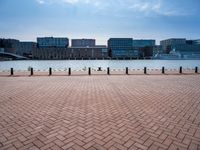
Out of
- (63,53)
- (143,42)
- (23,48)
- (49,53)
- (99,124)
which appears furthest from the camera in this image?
(23,48)

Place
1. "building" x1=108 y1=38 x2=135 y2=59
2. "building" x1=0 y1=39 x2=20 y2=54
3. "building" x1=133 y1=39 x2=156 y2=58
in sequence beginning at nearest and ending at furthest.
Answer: "building" x1=108 y1=38 x2=135 y2=59
"building" x1=0 y1=39 x2=20 y2=54
"building" x1=133 y1=39 x2=156 y2=58

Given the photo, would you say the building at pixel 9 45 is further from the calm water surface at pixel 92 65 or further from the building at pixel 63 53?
the calm water surface at pixel 92 65

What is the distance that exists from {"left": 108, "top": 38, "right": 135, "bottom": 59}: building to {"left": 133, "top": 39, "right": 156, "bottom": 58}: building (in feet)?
48.3

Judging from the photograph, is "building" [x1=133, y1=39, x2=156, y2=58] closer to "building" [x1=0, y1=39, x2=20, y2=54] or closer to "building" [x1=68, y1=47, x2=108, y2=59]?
"building" [x1=68, y1=47, x2=108, y2=59]

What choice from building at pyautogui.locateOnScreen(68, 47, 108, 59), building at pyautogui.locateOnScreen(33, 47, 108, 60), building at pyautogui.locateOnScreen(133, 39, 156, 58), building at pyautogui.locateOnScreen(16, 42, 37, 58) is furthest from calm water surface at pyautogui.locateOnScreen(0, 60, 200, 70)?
building at pyautogui.locateOnScreen(16, 42, 37, 58)

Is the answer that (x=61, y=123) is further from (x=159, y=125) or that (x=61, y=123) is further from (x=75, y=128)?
(x=159, y=125)

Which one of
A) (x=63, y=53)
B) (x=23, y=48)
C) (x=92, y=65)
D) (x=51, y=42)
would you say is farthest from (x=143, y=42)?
(x=23, y=48)

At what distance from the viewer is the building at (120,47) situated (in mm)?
154475

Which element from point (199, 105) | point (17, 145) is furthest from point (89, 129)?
point (199, 105)

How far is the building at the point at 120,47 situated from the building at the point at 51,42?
47376 millimetres

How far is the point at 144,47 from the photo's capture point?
17238 cm

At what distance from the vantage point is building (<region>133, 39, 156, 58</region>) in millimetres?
168375

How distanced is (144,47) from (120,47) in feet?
106

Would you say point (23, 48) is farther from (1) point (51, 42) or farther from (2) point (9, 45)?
(1) point (51, 42)
